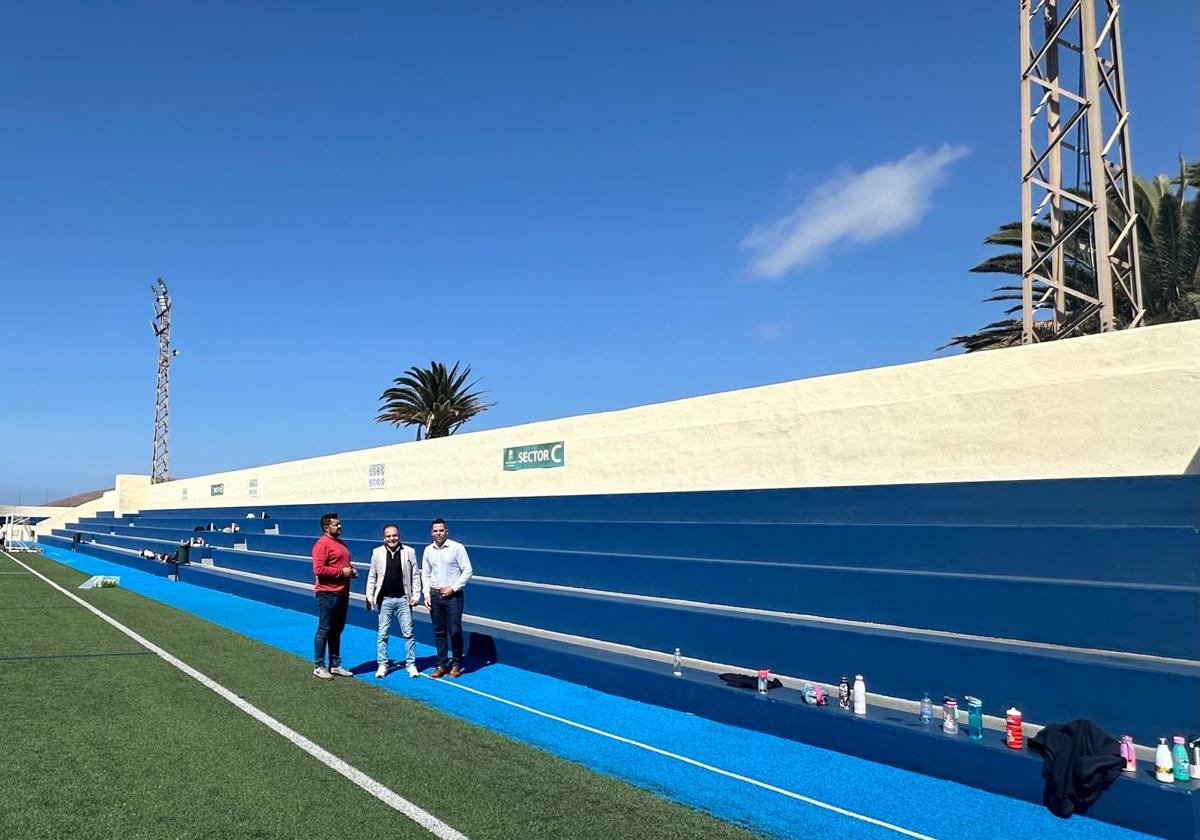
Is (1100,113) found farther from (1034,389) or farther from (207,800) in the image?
(207,800)

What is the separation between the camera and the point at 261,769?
16.9 ft

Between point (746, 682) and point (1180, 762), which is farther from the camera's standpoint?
point (746, 682)

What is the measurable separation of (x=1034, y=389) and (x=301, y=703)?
7273 millimetres

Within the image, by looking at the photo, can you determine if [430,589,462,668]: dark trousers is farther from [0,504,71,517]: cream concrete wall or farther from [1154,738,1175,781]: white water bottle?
[0,504,71,517]: cream concrete wall

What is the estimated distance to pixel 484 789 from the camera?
16.0 feet

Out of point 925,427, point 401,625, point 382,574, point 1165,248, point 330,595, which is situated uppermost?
point 1165,248

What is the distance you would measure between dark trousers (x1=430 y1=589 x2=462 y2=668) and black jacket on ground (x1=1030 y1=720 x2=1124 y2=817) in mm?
5573

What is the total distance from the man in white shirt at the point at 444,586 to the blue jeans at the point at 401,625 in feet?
0.92

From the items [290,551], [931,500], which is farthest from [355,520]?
[931,500]

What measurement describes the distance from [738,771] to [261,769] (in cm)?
310

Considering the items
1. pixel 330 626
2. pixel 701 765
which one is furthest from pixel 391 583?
pixel 701 765

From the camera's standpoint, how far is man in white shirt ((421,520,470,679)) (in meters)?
8.48

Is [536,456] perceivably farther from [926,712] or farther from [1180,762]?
[1180,762]

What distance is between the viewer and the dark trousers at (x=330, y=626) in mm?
8352
